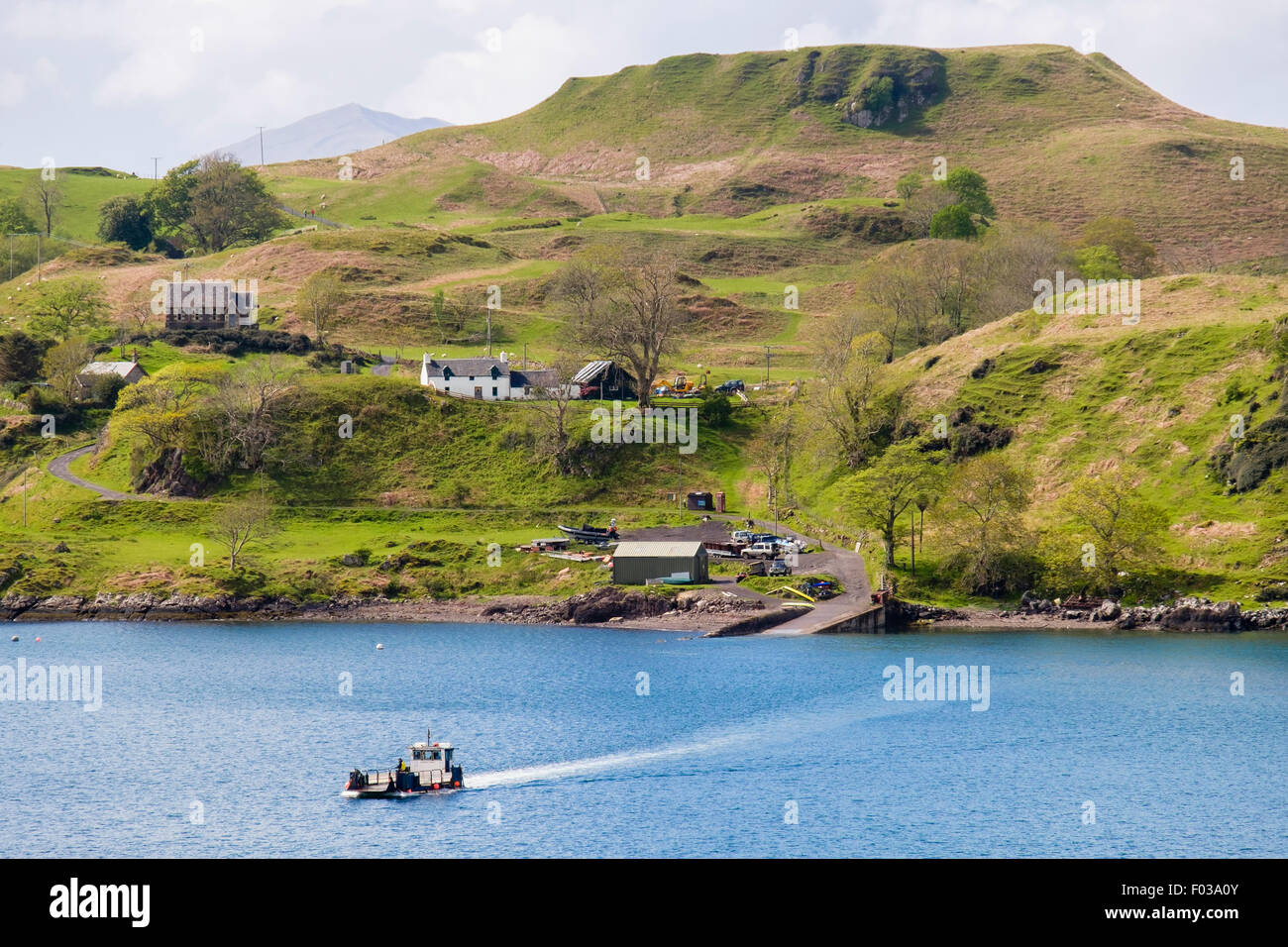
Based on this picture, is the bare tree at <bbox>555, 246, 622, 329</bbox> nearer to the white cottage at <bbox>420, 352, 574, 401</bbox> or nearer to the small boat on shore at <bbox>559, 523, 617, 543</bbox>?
the white cottage at <bbox>420, 352, 574, 401</bbox>

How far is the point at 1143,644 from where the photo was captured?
8906cm

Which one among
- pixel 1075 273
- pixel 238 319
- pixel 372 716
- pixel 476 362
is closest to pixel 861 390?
pixel 476 362

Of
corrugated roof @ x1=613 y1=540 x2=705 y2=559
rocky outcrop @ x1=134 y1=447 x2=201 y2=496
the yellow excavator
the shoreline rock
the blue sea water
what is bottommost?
the blue sea water

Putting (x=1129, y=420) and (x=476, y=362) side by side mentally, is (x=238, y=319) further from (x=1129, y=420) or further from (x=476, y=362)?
(x=1129, y=420)

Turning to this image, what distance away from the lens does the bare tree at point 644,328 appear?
13838 cm

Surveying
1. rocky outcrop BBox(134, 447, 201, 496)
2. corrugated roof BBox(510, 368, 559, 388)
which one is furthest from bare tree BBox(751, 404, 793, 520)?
rocky outcrop BBox(134, 447, 201, 496)

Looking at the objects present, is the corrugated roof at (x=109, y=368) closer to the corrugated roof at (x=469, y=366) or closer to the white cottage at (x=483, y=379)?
the white cottage at (x=483, y=379)

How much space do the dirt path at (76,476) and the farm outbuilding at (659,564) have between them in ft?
156

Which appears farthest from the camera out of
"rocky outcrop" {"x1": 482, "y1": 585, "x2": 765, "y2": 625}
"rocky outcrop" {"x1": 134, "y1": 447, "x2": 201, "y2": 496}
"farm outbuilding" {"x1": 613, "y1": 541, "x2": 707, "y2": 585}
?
"rocky outcrop" {"x1": 134, "y1": 447, "x2": 201, "y2": 496}

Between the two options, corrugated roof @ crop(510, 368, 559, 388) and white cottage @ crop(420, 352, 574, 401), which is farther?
white cottage @ crop(420, 352, 574, 401)

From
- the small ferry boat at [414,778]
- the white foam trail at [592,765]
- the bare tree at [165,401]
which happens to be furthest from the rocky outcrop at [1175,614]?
the bare tree at [165,401]

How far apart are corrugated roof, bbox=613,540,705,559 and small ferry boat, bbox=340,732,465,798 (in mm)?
44769

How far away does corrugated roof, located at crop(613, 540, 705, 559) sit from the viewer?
4085 inches
